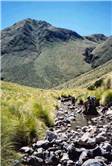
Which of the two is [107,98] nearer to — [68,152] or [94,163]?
[68,152]

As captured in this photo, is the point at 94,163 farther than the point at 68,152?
No

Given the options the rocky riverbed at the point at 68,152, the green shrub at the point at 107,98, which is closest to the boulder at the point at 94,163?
the rocky riverbed at the point at 68,152

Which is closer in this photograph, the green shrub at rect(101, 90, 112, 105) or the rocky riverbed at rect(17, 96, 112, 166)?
the rocky riverbed at rect(17, 96, 112, 166)

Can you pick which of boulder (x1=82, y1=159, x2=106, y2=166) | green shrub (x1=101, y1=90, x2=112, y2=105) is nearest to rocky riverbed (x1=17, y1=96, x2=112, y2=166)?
boulder (x1=82, y1=159, x2=106, y2=166)

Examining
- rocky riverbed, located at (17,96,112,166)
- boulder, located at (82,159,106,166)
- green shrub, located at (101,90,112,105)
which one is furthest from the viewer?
green shrub, located at (101,90,112,105)

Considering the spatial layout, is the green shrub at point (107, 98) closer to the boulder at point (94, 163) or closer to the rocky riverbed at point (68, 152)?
the rocky riverbed at point (68, 152)

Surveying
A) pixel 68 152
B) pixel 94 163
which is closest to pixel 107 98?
pixel 68 152

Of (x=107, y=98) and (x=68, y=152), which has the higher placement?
(x=107, y=98)

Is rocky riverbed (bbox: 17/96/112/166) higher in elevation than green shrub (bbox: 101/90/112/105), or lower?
lower

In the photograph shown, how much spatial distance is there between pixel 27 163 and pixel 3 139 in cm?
165

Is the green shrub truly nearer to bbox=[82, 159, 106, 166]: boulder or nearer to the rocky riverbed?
the rocky riverbed

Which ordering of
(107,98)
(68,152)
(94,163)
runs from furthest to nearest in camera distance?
1. (107,98)
2. (68,152)
3. (94,163)

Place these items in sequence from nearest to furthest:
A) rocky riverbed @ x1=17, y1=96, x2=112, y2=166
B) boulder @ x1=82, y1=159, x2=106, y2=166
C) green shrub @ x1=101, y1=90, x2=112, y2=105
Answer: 1. boulder @ x1=82, y1=159, x2=106, y2=166
2. rocky riverbed @ x1=17, y1=96, x2=112, y2=166
3. green shrub @ x1=101, y1=90, x2=112, y2=105

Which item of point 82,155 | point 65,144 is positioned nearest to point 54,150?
point 65,144
